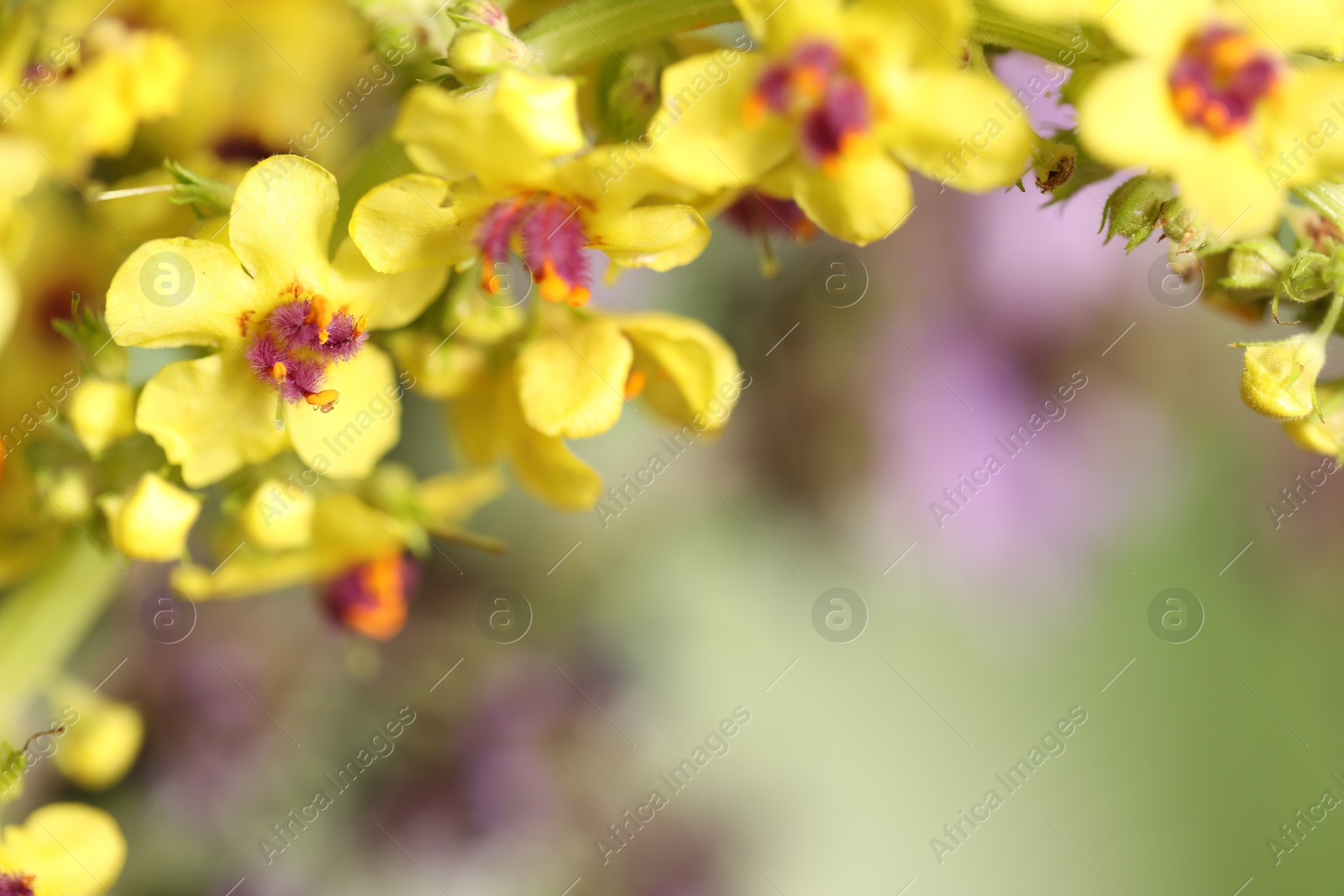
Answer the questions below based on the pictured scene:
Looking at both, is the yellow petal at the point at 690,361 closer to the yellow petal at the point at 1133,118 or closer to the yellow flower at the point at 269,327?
the yellow flower at the point at 269,327

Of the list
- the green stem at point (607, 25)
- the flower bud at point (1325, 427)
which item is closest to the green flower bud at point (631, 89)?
the green stem at point (607, 25)

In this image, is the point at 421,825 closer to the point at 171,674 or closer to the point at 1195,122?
the point at 171,674

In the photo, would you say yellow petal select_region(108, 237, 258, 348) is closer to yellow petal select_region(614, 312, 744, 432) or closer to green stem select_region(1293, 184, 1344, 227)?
yellow petal select_region(614, 312, 744, 432)

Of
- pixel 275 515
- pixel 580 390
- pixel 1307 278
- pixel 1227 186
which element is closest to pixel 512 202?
pixel 580 390

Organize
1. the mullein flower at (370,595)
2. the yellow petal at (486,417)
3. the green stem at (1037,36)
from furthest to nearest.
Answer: the mullein flower at (370,595) → the yellow petal at (486,417) → the green stem at (1037,36)

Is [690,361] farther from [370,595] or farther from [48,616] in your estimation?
[48,616]

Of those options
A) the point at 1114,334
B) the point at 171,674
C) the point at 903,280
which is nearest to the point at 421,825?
the point at 171,674
